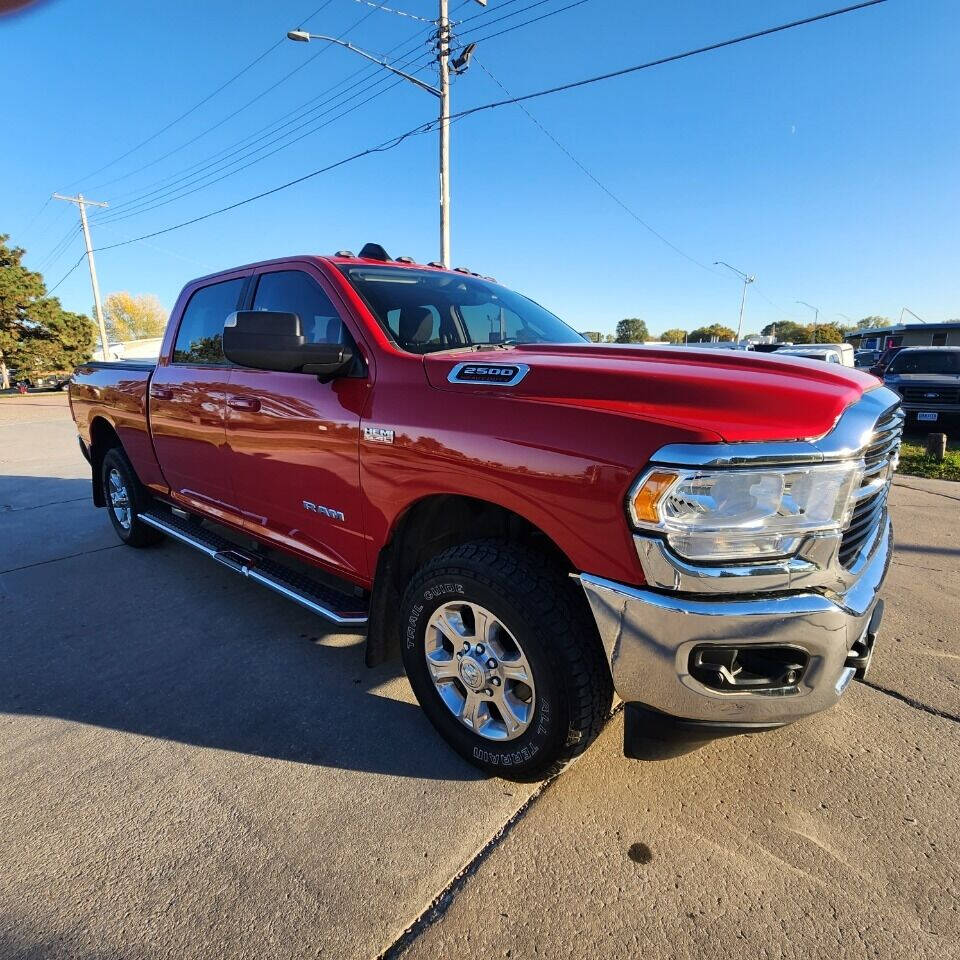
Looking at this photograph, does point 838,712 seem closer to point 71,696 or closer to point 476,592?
point 476,592

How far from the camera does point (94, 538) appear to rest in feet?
17.1

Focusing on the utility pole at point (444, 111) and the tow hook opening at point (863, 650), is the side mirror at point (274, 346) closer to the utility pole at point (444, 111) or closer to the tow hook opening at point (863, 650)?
the tow hook opening at point (863, 650)

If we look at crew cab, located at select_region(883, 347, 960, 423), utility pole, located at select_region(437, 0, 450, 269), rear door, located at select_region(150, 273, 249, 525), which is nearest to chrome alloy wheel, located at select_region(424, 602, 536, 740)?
rear door, located at select_region(150, 273, 249, 525)

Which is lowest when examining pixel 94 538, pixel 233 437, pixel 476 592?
pixel 94 538

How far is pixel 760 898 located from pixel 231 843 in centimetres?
164

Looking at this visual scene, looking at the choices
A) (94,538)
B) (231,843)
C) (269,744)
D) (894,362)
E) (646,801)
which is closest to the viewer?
(231,843)

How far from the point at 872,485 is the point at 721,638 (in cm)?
82

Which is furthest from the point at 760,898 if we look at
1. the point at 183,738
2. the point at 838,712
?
the point at 183,738

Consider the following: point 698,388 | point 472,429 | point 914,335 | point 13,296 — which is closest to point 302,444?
point 472,429

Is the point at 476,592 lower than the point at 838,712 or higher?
higher

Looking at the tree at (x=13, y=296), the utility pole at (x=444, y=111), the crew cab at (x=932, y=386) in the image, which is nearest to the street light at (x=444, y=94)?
the utility pole at (x=444, y=111)

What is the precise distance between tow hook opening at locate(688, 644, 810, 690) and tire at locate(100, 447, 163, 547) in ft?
14.4

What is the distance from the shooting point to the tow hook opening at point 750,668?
5.40 ft

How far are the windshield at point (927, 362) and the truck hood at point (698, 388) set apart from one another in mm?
11989
